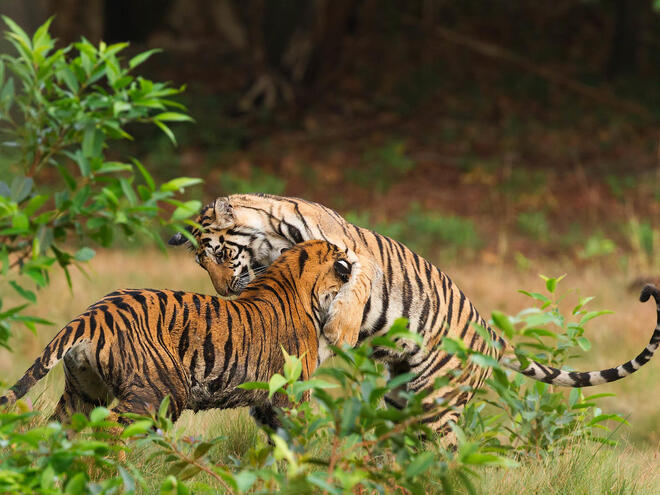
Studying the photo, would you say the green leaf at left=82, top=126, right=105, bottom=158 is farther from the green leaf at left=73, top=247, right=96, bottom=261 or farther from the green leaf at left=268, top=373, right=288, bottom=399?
the green leaf at left=268, top=373, right=288, bottom=399

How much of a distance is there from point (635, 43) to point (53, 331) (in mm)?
12693

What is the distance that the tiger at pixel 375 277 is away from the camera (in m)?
3.99

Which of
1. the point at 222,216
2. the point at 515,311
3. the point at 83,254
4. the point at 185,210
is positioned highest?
the point at 185,210

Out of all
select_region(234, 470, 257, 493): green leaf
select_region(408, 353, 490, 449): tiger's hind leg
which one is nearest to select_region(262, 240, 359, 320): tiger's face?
select_region(408, 353, 490, 449): tiger's hind leg

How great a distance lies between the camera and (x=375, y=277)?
4016 mm

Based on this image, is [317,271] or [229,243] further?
[229,243]

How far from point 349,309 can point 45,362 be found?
1.34 m

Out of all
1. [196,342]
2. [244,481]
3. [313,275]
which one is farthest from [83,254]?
[313,275]

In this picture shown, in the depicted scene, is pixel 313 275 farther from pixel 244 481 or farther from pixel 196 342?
pixel 244 481

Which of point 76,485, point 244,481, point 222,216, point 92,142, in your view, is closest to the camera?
point 244,481

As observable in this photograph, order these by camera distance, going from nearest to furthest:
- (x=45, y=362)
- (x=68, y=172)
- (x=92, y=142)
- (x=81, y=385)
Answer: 1. (x=68, y=172)
2. (x=92, y=142)
3. (x=45, y=362)
4. (x=81, y=385)

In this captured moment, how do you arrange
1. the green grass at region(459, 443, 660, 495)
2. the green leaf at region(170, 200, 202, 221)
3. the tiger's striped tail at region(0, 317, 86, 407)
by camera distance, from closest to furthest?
the green leaf at region(170, 200, 202, 221), the tiger's striped tail at region(0, 317, 86, 407), the green grass at region(459, 443, 660, 495)

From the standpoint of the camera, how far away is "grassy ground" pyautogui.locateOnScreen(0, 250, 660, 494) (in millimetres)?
3484

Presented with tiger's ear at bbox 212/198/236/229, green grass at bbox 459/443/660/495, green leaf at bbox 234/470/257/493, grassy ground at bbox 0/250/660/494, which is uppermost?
tiger's ear at bbox 212/198/236/229
